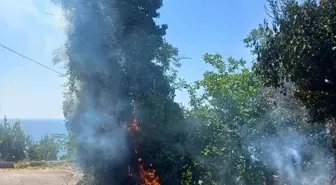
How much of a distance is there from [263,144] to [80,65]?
684 centimetres

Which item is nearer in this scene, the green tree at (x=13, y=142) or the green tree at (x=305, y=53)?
the green tree at (x=305, y=53)

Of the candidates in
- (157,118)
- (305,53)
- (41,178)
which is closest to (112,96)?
(157,118)

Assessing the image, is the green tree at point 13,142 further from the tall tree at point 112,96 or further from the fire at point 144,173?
the fire at point 144,173

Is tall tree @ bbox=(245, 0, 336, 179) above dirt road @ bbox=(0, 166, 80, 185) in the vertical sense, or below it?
above

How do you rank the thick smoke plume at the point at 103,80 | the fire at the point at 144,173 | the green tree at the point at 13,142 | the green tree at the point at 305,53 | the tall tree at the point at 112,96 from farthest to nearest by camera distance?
the green tree at the point at 13,142, the thick smoke plume at the point at 103,80, the tall tree at the point at 112,96, the fire at the point at 144,173, the green tree at the point at 305,53

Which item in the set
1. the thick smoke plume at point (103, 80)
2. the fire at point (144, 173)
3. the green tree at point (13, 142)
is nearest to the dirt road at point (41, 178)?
the thick smoke plume at point (103, 80)

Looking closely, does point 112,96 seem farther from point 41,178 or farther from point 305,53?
point 305,53

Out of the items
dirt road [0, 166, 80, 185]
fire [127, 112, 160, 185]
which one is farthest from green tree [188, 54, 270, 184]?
dirt road [0, 166, 80, 185]

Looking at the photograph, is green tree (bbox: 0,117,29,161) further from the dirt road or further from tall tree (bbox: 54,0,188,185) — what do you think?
tall tree (bbox: 54,0,188,185)

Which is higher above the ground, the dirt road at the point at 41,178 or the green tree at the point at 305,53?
the green tree at the point at 305,53

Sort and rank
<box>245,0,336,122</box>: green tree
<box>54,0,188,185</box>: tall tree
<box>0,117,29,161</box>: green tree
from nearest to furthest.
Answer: <box>245,0,336,122</box>: green tree → <box>54,0,188,185</box>: tall tree → <box>0,117,29,161</box>: green tree

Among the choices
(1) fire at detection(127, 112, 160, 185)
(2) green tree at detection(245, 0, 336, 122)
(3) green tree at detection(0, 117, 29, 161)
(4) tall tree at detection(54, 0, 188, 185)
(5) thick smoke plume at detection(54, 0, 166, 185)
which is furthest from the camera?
(3) green tree at detection(0, 117, 29, 161)

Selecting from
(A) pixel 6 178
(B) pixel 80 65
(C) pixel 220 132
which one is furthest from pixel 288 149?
(A) pixel 6 178

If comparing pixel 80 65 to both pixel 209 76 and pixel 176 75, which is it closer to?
pixel 176 75
